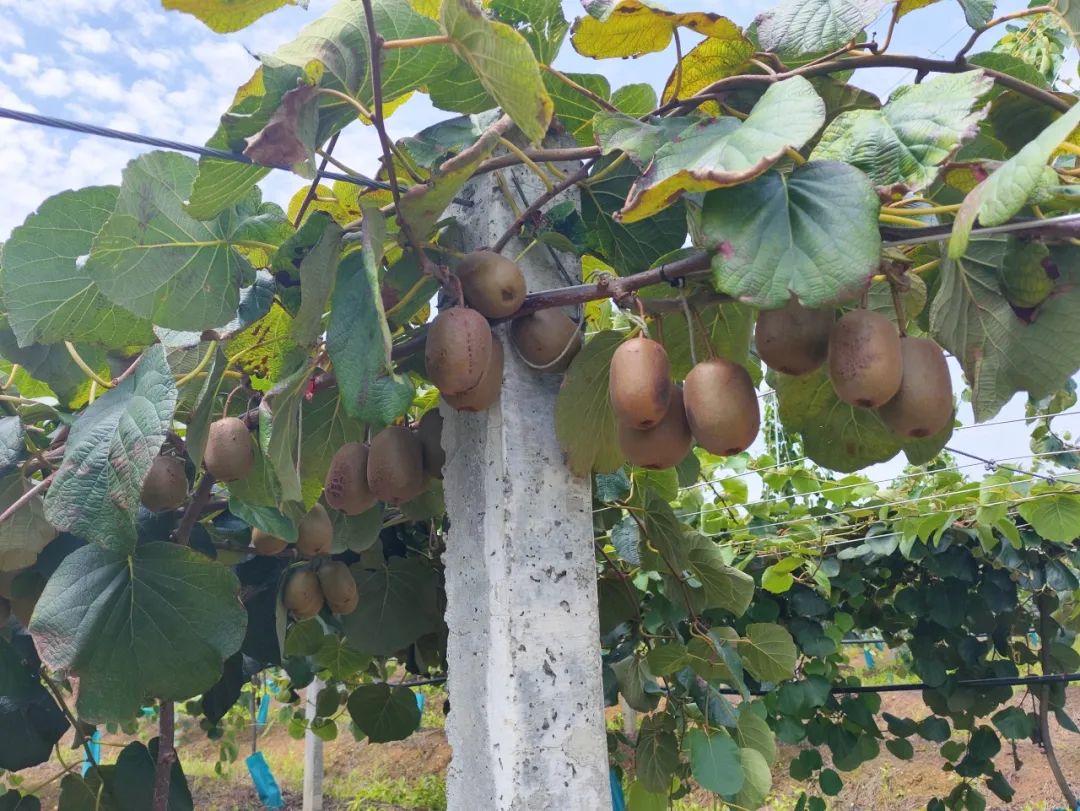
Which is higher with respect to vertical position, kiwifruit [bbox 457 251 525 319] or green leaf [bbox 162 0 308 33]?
green leaf [bbox 162 0 308 33]

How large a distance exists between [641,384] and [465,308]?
9.4 inches

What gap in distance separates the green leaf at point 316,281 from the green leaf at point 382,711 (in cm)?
138

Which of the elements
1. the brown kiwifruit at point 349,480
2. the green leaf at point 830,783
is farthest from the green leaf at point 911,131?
the green leaf at point 830,783

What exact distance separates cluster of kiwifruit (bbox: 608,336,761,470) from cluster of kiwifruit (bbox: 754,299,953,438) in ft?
0.17

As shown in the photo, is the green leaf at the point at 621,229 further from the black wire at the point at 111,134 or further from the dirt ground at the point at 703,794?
the dirt ground at the point at 703,794

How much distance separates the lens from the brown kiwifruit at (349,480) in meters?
1.23

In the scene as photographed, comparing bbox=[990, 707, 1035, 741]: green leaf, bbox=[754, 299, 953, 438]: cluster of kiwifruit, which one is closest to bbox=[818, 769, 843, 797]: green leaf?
bbox=[990, 707, 1035, 741]: green leaf

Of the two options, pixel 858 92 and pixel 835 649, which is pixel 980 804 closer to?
pixel 835 649

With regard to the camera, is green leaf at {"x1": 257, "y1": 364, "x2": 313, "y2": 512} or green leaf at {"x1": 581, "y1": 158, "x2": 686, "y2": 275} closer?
green leaf at {"x1": 257, "y1": 364, "x2": 313, "y2": 512}

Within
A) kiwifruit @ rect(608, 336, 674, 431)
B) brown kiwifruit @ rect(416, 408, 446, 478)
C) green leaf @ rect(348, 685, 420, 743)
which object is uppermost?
brown kiwifruit @ rect(416, 408, 446, 478)

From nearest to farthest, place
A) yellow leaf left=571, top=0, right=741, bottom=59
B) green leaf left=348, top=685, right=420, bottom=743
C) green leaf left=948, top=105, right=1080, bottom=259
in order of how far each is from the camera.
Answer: green leaf left=948, top=105, right=1080, bottom=259 → yellow leaf left=571, top=0, right=741, bottom=59 → green leaf left=348, top=685, right=420, bottom=743

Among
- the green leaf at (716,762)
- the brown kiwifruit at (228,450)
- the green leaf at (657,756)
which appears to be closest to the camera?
the brown kiwifruit at (228,450)

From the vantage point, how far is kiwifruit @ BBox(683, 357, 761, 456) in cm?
91

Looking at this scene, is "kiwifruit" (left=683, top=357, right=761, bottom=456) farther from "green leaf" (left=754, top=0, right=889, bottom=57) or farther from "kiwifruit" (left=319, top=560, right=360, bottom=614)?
"kiwifruit" (left=319, top=560, right=360, bottom=614)
